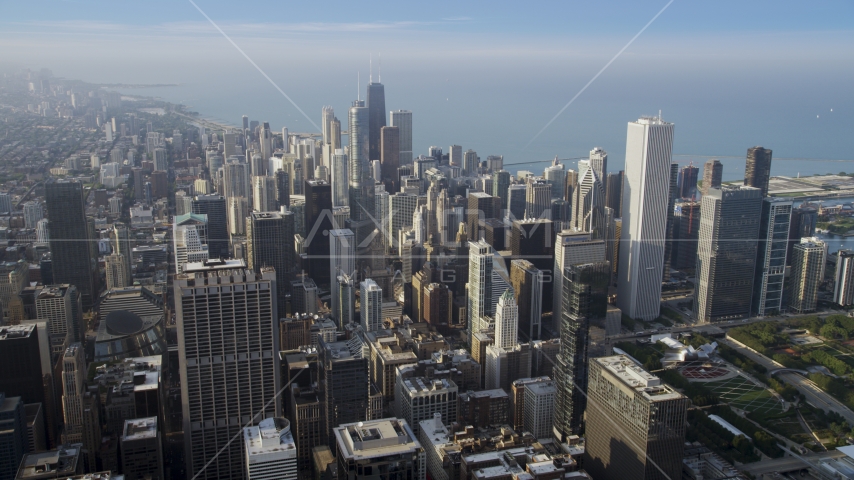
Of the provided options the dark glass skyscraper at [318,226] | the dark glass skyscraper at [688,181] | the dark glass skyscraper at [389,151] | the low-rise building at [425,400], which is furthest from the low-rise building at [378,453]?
the dark glass skyscraper at [389,151]

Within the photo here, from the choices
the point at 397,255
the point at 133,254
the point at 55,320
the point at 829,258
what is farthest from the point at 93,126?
the point at 829,258

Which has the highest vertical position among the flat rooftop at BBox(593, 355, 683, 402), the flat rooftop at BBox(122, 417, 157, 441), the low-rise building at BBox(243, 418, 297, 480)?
the flat rooftop at BBox(593, 355, 683, 402)

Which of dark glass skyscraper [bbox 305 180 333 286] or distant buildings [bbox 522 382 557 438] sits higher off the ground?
dark glass skyscraper [bbox 305 180 333 286]

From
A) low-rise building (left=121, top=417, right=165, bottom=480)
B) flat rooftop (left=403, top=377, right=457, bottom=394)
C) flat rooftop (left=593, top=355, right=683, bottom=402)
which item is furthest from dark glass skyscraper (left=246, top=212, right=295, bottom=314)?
flat rooftop (left=593, top=355, right=683, bottom=402)

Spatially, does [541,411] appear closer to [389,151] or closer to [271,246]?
[271,246]

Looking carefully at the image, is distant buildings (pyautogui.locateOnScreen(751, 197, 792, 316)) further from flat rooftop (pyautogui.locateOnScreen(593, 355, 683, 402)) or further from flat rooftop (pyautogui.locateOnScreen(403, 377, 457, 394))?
flat rooftop (pyautogui.locateOnScreen(403, 377, 457, 394))

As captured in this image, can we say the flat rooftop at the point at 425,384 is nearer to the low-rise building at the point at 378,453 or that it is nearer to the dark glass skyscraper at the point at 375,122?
the low-rise building at the point at 378,453
